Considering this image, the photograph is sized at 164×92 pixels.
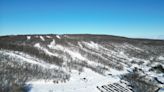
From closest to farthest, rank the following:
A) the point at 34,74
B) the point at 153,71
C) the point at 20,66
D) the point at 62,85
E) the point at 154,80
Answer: the point at 62,85, the point at 34,74, the point at 20,66, the point at 154,80, the point at 153,71

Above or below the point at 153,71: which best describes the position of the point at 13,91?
above

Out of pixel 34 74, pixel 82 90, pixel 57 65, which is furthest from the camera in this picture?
pixel 57 65

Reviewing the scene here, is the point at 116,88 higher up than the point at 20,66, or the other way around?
the point at 20,66

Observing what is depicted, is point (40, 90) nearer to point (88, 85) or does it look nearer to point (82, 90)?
point (82, 90)

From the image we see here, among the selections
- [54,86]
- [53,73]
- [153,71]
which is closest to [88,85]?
[54,86]

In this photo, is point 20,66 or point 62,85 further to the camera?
point 20,66

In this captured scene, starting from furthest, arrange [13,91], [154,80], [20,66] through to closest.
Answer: [154,80]
[20,66]
[13,91]

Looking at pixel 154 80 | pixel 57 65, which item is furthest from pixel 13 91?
pixel 154 80

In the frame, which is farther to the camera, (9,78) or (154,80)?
(154,80)

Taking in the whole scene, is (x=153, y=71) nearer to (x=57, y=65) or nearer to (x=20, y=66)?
(x=57, y=65)
